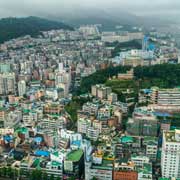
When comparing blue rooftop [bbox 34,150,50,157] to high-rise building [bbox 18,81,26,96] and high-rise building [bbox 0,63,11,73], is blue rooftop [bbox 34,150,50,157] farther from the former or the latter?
high-rise building [bbox 0,63,11,73]

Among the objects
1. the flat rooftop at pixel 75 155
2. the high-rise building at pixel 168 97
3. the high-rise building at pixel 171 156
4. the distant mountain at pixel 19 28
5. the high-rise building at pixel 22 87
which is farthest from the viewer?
the distant mountain at pixel 19 28

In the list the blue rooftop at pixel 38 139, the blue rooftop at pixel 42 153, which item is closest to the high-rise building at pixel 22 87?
the blue rooftop at pixel 38 139

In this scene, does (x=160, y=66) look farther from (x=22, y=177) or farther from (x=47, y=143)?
(x=22, y=177)

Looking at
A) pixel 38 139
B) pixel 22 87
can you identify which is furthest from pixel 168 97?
pixel 22 87

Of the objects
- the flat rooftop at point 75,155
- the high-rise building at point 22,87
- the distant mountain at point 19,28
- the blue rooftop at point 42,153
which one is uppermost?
the distant mountain at point 19,28

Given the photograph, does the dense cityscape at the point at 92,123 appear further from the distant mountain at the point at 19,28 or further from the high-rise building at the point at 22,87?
the distant mountain at the point at 19,28

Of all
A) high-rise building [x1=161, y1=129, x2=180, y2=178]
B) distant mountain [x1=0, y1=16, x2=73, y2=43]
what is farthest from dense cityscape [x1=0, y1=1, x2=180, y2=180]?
distant mountain [x1=0, y1=16, x2=73, y2=43]

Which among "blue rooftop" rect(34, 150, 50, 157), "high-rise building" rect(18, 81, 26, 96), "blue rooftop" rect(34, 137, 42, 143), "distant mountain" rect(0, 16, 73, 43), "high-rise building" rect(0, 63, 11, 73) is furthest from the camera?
"distant mountain" rect(0, 16, 73, 43)

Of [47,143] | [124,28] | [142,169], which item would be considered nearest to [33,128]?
[47,143]
